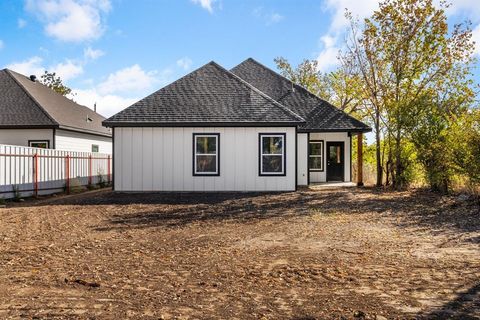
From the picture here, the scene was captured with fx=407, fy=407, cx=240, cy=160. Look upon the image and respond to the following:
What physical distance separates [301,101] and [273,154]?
7.04 m

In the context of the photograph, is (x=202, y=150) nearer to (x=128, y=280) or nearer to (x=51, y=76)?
(x=128, y=280)

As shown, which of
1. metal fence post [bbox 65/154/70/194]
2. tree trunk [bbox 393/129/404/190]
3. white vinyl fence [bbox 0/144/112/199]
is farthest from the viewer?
metal fence post [bbox 65/154/70/194]

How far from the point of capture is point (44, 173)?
16.8 meters

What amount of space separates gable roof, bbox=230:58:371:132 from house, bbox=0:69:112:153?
33.1 feet

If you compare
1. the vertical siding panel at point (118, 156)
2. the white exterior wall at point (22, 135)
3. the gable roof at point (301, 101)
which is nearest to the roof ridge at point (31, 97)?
the white exterior wall at point (22, 135)

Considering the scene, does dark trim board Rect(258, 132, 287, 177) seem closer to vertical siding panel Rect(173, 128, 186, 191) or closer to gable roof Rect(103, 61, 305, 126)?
gable roof Rect(103, 61, 305, 126)

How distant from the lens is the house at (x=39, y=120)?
21.2 metres

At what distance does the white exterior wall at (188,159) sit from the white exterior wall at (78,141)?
24.1 ft

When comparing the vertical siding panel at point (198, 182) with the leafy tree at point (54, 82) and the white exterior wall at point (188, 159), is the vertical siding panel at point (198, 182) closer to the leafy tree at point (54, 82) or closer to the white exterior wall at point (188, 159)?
the white exterior wall at point (188, 159)

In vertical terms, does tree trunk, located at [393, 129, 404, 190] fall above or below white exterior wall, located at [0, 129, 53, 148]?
below

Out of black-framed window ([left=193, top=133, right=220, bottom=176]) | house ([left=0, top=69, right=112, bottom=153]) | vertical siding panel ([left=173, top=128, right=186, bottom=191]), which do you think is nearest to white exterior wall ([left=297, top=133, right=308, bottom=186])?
black-framed window ([left=193, top=133, right=220, bottom=176])

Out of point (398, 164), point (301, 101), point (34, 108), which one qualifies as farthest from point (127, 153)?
point (398, 164)

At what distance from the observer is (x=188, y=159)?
16.2 metres

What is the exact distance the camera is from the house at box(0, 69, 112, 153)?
2123cm
